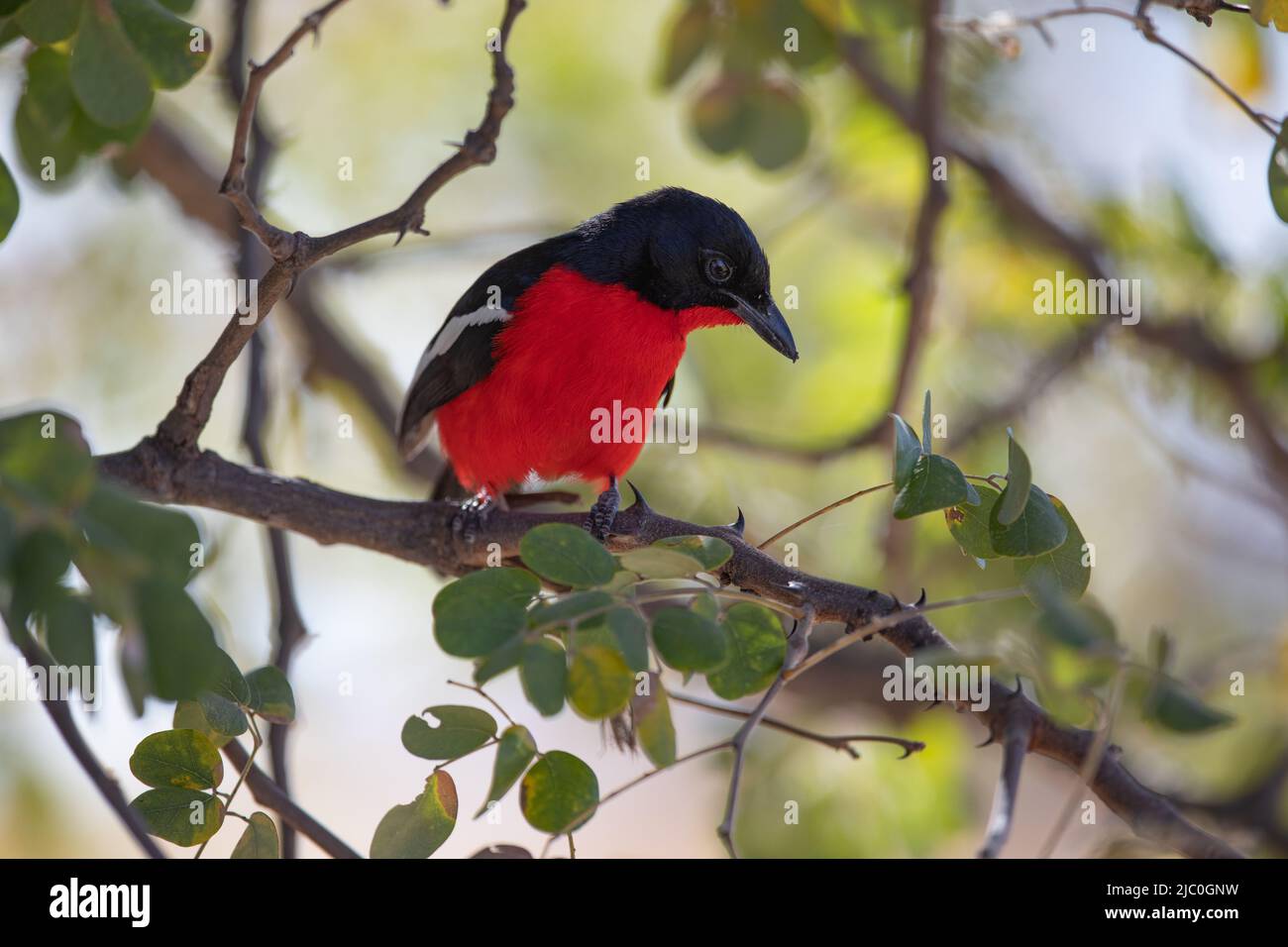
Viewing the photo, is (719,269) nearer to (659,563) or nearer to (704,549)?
(704,549)

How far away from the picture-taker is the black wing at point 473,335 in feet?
14.9

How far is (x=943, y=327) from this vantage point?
6.75 metres

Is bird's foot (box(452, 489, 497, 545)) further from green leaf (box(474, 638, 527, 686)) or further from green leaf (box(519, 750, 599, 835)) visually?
green leaf (box(474, 638, 527, 686))

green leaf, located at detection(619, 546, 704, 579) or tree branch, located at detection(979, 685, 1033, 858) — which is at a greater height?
green leaf, located at detection(619, 546, 704, 579)

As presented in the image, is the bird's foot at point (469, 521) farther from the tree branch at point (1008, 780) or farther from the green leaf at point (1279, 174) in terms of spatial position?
the green leaf at point (1279, 174)

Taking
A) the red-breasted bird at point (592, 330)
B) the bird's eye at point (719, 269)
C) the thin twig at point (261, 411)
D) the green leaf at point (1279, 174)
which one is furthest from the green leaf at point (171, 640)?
the bird's eye at point (719, 269)

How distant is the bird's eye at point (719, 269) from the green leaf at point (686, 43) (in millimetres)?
775

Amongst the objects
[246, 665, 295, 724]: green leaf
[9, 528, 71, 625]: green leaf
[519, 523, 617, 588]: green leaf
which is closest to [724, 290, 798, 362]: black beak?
[519, 523, 617, 588]: green leaf

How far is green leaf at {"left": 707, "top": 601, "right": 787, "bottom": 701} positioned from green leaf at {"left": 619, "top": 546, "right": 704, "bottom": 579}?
0.64 feet

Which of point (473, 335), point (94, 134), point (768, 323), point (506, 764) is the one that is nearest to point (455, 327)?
point (473, 335)

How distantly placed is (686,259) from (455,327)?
988 mm

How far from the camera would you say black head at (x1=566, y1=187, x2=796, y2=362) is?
431cm

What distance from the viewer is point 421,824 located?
2.44 m

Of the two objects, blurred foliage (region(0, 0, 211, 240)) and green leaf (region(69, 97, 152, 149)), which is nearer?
blurred foliage (region(0, 0, 211, 240))
